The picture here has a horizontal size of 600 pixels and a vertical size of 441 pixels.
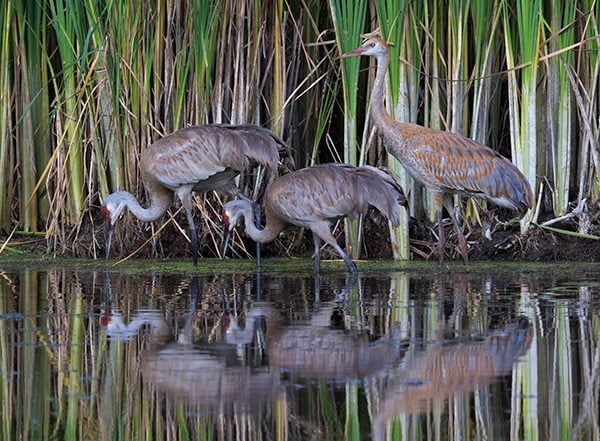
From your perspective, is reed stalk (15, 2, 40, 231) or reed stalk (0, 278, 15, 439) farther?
reed stalk (15, 2, 40, 231)

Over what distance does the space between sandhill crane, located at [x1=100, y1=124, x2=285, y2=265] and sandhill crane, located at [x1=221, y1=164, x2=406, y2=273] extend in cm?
34

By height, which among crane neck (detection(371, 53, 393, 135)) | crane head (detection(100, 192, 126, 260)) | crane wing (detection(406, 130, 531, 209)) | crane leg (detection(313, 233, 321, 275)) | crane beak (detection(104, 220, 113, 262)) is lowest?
crane leg (detection(313, 233, 321, 275))

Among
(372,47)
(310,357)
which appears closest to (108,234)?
(372,47)

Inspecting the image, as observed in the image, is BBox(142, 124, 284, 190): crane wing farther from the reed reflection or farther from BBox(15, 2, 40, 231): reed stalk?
the reed reflection

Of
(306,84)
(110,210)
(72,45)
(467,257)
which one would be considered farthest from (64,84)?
(467,257)

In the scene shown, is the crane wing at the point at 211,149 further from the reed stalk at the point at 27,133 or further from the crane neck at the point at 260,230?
the reed stalk at the point at 27,133

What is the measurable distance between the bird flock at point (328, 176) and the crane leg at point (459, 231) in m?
0.01

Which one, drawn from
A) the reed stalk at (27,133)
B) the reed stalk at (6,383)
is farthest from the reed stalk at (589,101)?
the reed stalk at (6,383)

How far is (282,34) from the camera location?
35.1 ft

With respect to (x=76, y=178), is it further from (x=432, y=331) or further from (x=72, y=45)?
(x=432, y=331)

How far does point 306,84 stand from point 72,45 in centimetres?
208

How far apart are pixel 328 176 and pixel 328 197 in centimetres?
17

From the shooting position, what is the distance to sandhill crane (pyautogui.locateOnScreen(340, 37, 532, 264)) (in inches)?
401

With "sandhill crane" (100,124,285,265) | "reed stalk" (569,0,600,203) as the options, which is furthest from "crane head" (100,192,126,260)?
"reed stalk" (569,0,600,203)
